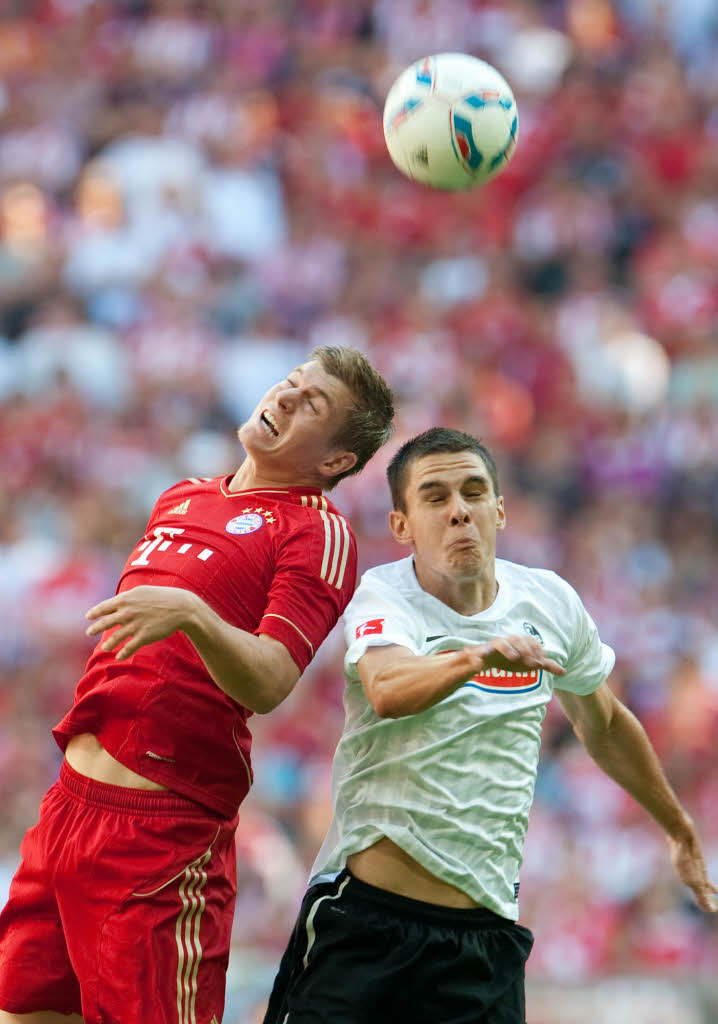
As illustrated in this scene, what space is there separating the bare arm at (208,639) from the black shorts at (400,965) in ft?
2.08

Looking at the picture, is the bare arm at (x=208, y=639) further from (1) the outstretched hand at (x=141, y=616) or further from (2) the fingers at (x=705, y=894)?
(2) the fingers at (x=705, y=894)

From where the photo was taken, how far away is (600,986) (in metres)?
6.24

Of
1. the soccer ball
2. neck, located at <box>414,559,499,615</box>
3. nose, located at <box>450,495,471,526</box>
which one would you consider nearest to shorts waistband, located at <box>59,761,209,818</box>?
neck, located at <box>414,559,499,615</box>

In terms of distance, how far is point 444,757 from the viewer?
3.55 metres

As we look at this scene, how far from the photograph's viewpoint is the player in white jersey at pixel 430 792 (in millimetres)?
3475

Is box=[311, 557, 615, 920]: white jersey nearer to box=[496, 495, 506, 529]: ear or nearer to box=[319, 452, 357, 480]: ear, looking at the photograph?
box=[496, 495, 506, 529]: ear

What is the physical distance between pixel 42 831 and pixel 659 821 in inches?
68.3

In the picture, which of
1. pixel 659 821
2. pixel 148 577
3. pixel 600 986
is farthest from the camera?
pixel 600 986

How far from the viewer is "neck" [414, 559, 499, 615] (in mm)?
3732

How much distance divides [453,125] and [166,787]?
2.32 m

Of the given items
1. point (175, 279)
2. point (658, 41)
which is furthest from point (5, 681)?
point (658, 41)

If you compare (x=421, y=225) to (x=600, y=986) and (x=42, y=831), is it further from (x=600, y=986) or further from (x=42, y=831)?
(x=42, y=831)

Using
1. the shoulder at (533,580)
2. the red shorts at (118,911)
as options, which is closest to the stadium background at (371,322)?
the red shorts at (118,911)

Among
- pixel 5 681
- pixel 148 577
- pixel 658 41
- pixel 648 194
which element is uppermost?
pixel 658 41
